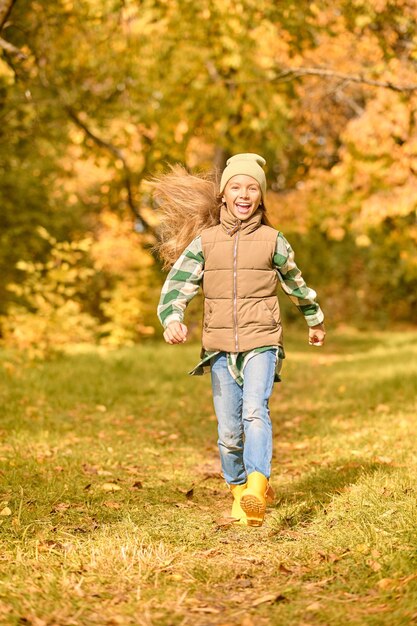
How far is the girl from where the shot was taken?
14.5 ft

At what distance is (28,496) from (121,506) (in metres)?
0.57

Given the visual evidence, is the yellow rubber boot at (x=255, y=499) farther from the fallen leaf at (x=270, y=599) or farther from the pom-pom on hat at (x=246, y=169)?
the pom-pom on hat at (x=246, y=169)

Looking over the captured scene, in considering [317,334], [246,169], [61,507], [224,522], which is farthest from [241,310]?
[61,507]

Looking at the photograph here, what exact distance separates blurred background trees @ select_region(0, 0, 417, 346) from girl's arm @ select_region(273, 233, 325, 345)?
12.3ft

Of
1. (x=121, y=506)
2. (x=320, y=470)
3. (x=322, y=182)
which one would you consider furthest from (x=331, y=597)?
(x=322, y=182)

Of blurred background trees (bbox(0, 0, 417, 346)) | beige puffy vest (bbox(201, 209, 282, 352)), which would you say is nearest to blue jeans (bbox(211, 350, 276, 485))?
beige puffy vest (bbox(201, 209, 282, 352))

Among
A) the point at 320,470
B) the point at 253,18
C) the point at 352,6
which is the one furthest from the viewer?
the point at 253,18

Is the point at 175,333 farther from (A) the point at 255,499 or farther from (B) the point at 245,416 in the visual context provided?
(A) the point at 255,499

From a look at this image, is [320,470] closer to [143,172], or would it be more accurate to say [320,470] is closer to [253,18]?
[253,18]

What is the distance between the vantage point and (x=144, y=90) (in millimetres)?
13367

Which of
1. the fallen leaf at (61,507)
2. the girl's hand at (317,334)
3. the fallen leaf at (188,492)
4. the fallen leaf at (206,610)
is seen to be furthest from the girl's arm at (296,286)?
the fallen leaf at (206,610)

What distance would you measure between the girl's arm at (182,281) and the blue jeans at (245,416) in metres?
0.38

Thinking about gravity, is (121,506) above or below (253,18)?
below

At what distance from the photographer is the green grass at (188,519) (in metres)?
3.16
